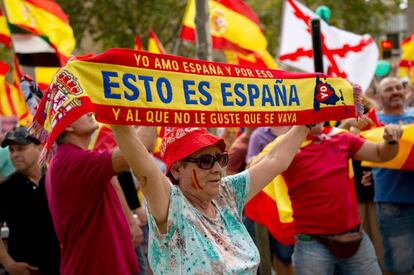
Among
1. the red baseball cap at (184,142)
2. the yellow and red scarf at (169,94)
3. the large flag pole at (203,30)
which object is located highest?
the large flag pole at (203,30)

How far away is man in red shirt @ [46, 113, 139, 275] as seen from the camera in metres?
4.33

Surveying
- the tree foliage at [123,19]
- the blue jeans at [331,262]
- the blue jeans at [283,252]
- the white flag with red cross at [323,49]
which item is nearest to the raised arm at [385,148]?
the blue jeans at [331,262]

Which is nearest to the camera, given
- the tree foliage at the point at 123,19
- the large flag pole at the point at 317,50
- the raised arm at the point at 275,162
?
the raised arm at the point at 275,162

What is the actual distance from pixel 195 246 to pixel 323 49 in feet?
16.2

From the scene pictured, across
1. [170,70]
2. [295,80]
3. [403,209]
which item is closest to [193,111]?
[170,70]

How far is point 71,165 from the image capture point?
4.38 meters

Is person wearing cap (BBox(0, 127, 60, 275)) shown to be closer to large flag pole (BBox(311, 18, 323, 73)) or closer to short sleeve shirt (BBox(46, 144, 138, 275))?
short sleeve shirt (BBox(46, 144, 138, 275))

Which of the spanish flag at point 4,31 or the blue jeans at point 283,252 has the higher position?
the spanish flag at point 4,31

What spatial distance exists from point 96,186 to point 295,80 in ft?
4.20

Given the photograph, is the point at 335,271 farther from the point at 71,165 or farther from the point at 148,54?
the point at 148,54

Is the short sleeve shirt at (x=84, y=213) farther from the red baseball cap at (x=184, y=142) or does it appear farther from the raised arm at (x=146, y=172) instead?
the raised arm at (x=146, y=172)

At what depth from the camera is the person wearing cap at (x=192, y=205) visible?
328 centimetres

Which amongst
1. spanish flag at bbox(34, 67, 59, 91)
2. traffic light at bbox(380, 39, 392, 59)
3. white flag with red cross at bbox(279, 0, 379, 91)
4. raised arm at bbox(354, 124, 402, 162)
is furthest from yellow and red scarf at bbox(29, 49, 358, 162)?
traffic light at bbox(380, 39, 392, 59)

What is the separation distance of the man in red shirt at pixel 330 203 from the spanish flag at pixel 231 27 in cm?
405
